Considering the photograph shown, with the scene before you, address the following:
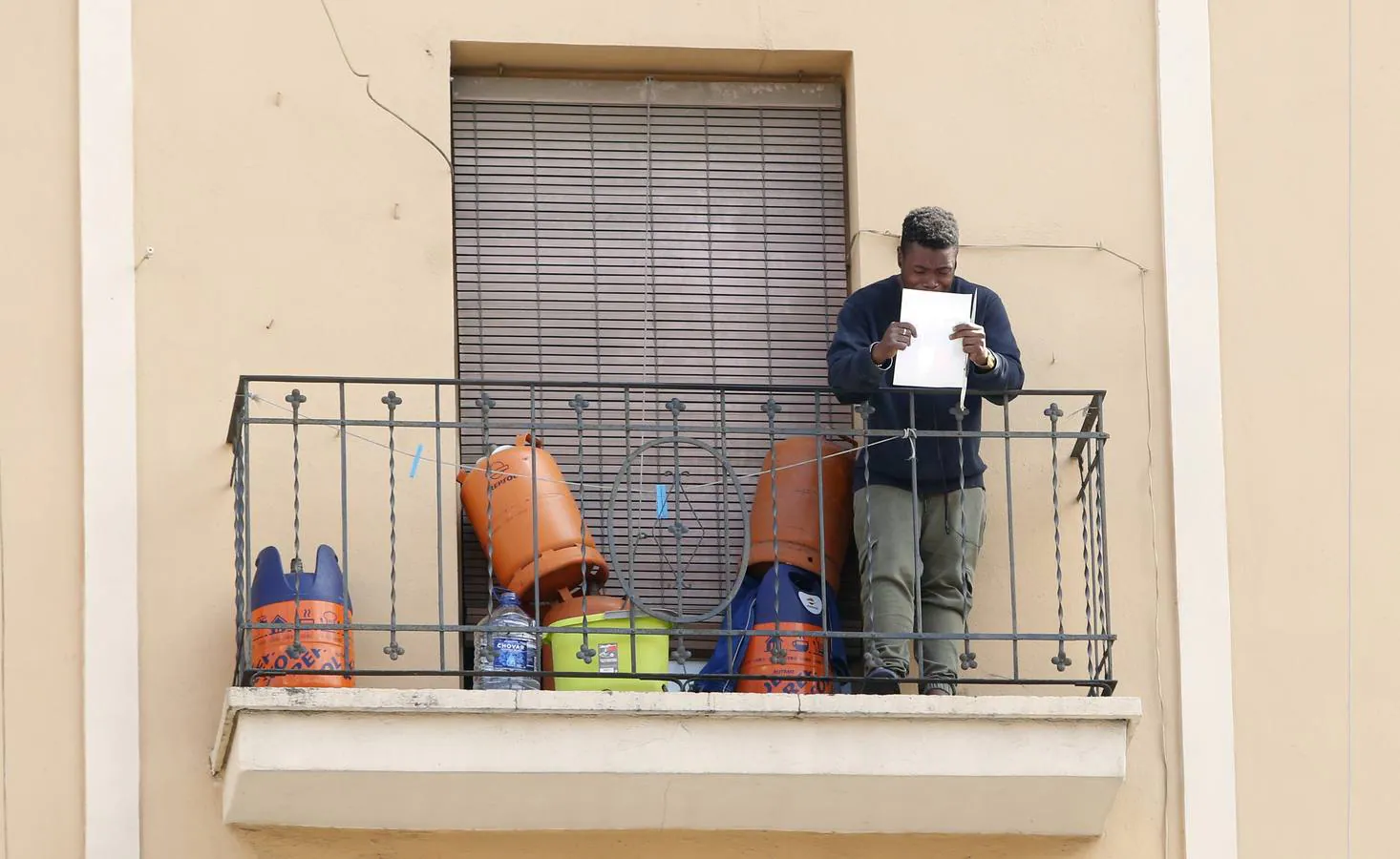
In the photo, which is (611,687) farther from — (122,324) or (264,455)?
(122,324)

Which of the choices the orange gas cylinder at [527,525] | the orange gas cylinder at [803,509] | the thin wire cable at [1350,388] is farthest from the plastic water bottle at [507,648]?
the thin wire cable at [1350,388]

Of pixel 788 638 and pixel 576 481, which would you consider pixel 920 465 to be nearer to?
pixel 788 638

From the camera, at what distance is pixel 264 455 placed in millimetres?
9078

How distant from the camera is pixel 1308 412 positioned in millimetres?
9320

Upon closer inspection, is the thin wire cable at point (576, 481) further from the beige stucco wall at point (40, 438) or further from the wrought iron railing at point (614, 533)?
the beige stucco wall at point (40, 438)

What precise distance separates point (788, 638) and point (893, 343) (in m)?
1.02

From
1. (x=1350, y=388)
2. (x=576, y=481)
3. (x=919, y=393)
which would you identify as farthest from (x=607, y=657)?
(x=1350, y=388)

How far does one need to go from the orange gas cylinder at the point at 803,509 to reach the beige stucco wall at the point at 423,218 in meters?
0.69

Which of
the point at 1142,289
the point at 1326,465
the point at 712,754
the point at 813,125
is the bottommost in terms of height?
the point at 712,754

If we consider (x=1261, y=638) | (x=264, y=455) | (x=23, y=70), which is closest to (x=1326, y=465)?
(x=1261, y=638)

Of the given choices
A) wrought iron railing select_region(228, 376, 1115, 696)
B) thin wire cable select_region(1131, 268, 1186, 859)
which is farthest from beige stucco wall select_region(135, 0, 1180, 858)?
wrought iron railing select_region(228, 376, 1115, 696)

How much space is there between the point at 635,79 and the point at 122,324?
6.78 feet

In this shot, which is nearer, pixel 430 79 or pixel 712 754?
pixel 712 754

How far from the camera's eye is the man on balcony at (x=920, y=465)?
28.7 ft
